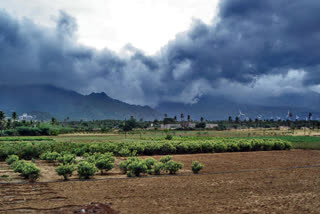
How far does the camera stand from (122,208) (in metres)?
10.9

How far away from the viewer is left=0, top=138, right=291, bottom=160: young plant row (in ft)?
90.6

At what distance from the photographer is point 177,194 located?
1315 cm

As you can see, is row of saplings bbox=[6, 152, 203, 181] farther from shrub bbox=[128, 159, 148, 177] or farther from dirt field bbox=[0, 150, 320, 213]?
dirt field bbox=[0, 150, 320, 213]

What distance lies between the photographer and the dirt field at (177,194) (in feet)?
35.8

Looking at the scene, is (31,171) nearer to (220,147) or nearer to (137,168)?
(137,168)

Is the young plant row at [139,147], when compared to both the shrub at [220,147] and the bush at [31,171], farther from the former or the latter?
the bush at [31,171]

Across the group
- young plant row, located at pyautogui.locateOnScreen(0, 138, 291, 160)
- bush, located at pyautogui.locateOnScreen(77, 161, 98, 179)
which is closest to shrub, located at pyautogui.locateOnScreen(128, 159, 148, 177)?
bush, located at pyautogui.locateOnScreen(77, 161, 98, 179)

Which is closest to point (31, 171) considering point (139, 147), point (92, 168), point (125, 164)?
point (92, 168)

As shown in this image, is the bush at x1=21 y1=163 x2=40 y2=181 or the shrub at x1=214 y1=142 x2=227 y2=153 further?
the shrub at x1=214 y1=142 x2=227 y2=153

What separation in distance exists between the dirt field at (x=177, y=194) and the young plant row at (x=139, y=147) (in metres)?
10.7

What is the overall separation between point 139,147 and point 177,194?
20267mm

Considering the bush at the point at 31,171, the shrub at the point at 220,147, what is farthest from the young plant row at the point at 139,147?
the bush at the point at 31,171

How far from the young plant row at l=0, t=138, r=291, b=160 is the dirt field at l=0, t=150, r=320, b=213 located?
35.3 feet

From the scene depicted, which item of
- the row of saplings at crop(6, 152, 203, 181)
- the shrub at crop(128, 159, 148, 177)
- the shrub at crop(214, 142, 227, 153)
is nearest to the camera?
the row of saplings at crop(6, 152, 203, 181)
